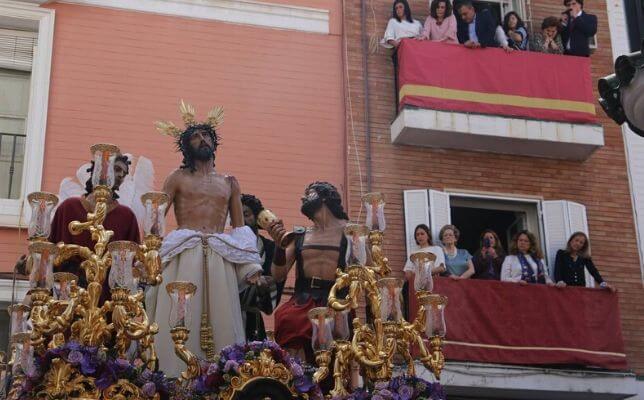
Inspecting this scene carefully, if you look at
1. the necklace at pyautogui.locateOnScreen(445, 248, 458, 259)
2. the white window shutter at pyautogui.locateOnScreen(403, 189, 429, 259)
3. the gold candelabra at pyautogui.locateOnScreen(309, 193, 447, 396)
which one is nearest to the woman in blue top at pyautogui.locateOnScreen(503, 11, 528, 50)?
the white window shutter at pyautogui.locateOnScreen(403, 189, 429, 259)

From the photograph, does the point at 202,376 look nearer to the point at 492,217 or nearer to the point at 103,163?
→ the point at 103,163

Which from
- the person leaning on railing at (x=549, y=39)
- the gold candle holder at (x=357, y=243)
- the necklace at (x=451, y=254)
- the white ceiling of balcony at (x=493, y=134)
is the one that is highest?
the person leaning on railing at (x=549, y=39)

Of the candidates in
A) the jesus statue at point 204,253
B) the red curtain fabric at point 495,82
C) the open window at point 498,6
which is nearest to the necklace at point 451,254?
the red curtain fabric at point 495,82

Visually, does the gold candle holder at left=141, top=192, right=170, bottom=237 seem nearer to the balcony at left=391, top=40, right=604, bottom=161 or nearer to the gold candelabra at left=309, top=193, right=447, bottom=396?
the gold candelabra at left=309, top=193, right=447, bottom=396

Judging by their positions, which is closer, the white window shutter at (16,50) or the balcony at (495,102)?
the white window shutter at (16,50)

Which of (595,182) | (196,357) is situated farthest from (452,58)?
(196,357)

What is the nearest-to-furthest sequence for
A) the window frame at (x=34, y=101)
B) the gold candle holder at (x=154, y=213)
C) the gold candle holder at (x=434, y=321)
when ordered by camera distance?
the gold candle holder at (x=154, y=213), the gold candle holder at (x=434, y=321), the window frame at (x=34, y=101)

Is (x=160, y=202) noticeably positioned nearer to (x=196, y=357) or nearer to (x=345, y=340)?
(x=196, y=357)

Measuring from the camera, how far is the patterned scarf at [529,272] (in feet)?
41.9

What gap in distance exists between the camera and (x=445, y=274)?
12422mm

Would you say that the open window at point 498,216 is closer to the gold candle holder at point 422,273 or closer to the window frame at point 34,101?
the window frame at point 34,101

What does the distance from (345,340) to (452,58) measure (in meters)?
6.89

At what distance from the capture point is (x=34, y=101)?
12656mm

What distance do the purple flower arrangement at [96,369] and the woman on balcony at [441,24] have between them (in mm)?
7831
